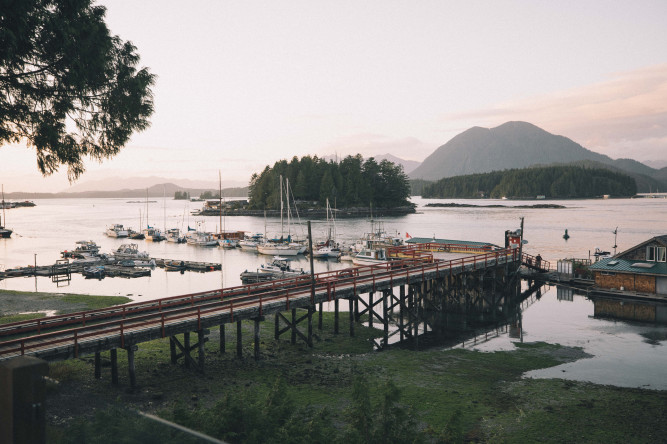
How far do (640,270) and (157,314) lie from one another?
142ft

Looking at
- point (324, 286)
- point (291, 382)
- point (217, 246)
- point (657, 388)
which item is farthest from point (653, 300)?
point (217, 246)

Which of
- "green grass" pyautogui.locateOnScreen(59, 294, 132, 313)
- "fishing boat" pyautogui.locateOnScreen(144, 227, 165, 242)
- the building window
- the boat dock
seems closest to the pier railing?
"green grass" pyautogui.locateOnScreen(59, 294, 132, 313)

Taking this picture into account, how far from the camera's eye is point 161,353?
24.7 m

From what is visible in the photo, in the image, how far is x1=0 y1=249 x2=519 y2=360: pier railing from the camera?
18.0 m

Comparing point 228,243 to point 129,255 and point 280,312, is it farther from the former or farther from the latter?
point 280,312

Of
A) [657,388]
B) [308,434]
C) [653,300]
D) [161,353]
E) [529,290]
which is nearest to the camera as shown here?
[308,434]

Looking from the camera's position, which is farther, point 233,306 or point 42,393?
point 233,306

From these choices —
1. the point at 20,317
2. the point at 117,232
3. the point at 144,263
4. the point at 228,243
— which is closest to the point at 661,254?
the point at 20,317

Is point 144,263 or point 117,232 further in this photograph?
point 117,232

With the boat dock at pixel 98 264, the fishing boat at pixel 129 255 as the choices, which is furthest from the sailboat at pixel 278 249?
the fishing boat at pixel 129 255

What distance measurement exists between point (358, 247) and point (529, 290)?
105 feet

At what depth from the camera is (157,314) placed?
843 inches

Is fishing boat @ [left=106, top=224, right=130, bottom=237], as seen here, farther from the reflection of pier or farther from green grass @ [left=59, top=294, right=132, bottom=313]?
the reflection of pier

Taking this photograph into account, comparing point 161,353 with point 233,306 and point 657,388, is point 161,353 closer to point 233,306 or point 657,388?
point 233,306
